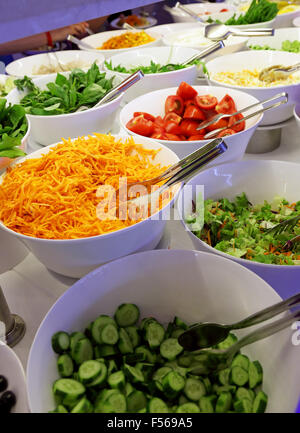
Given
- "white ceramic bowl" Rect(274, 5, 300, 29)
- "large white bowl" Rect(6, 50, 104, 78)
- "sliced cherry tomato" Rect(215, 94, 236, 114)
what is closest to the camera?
"sliced cherry tomato" Rect(215, 94, 236, 114)

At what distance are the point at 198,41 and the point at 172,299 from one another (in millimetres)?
1592

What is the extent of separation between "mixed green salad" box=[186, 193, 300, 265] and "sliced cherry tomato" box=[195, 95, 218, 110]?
0.36m

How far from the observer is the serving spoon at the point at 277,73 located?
1.49 metres

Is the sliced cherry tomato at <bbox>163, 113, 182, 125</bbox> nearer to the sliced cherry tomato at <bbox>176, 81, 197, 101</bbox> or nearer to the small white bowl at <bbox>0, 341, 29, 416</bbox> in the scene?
the sliced cherry tomato at <bbox>176, 81, 197, 101</bbox>

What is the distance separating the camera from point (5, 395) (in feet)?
1.98

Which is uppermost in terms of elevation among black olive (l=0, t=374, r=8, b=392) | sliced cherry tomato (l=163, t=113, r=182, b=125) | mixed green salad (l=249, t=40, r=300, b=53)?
mixed green salad (l=249, t=40, r=300, b=53)

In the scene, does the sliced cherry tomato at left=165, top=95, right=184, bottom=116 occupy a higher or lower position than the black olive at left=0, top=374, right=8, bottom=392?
higher

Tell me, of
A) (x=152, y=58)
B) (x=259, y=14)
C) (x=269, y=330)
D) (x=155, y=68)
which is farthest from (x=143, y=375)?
(x=259, y=14)

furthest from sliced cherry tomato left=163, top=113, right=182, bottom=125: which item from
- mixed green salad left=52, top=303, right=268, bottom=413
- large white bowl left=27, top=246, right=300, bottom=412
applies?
mixed green salad left=52, top=303, right=268, bottom=413

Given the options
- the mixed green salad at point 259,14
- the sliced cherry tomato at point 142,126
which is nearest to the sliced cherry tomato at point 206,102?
the sliced cherry tomato at point 142,126

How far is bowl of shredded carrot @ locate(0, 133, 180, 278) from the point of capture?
77 centimetres
